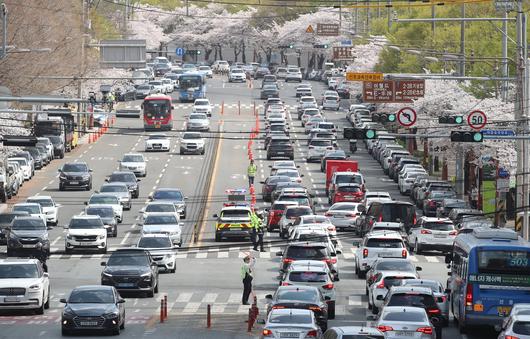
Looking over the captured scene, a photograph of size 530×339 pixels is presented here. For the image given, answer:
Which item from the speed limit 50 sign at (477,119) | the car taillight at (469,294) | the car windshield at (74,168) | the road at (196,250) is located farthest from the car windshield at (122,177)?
the car taillight at (469,294)

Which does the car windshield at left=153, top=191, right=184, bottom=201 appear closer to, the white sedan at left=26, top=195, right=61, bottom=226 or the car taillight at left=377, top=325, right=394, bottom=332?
the white sedan at left=26, top=195, right=61, bottom=226

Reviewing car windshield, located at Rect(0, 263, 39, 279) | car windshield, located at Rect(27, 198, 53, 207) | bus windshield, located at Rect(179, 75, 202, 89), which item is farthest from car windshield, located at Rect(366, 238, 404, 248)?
bus windshield, located at Rect(179, 75, 202, 89)

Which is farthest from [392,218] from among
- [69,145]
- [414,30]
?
[414,30]

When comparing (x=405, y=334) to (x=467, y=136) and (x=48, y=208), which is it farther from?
(x=48, y=208)

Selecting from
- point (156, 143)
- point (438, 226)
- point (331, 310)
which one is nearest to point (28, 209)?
point (438, 226)

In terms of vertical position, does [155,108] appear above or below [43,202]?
above

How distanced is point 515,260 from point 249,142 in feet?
242

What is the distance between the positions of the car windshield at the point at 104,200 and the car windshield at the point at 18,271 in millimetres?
26937

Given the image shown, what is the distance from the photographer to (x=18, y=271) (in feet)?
151

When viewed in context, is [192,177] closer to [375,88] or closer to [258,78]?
[375,88]

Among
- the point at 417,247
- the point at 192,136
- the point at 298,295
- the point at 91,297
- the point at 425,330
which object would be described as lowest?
the point at 417,247

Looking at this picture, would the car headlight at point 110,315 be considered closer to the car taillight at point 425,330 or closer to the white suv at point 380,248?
the car taillight at point 425,330

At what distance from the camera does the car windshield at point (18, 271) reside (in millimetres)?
45844

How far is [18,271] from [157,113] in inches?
2841
